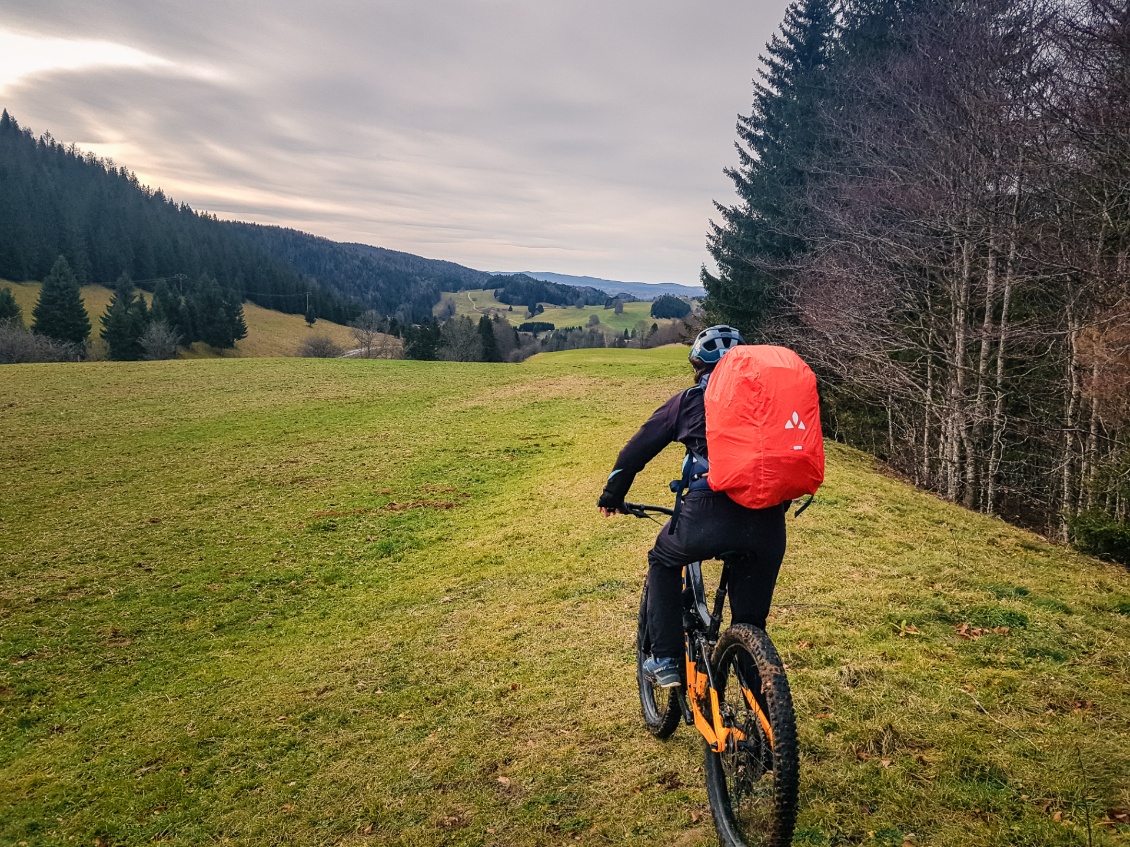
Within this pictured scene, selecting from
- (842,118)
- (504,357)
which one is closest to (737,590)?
(842,118)

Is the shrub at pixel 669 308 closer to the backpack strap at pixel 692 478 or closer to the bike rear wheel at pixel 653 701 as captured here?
the bike rear wheel at pixel 653 701

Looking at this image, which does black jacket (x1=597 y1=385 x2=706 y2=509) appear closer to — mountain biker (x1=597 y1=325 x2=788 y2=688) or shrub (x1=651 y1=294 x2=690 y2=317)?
mountain biker (x1=597 y1=325 x2=788 y2=688)

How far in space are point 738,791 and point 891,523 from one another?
841cm

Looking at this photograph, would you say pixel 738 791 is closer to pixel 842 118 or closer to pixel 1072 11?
pixel 1072 11

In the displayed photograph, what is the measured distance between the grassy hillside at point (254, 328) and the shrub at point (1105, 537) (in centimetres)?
9552

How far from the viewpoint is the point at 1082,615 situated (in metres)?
6.33

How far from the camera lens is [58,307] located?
2724 inches

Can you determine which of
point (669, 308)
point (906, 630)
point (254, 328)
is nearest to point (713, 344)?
point (906, 630)

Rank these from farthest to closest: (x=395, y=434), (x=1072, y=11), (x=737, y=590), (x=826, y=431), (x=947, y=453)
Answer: (x=826, y=431) < (x=395, y=434) < (x=947, y=453) < (x=1072, y=11) < (x=737, y=590)

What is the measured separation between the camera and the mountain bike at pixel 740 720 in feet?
8.93

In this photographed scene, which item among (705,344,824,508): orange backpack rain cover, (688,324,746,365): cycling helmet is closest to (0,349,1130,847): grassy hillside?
(705,344,824,508): orange backpack rain cover

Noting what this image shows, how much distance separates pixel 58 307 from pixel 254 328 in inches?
1425

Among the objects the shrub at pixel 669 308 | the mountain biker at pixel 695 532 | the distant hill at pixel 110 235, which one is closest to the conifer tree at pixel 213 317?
the distant hill at pixel 110 235

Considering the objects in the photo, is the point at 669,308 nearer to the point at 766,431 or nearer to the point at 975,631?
the point at 975,631
